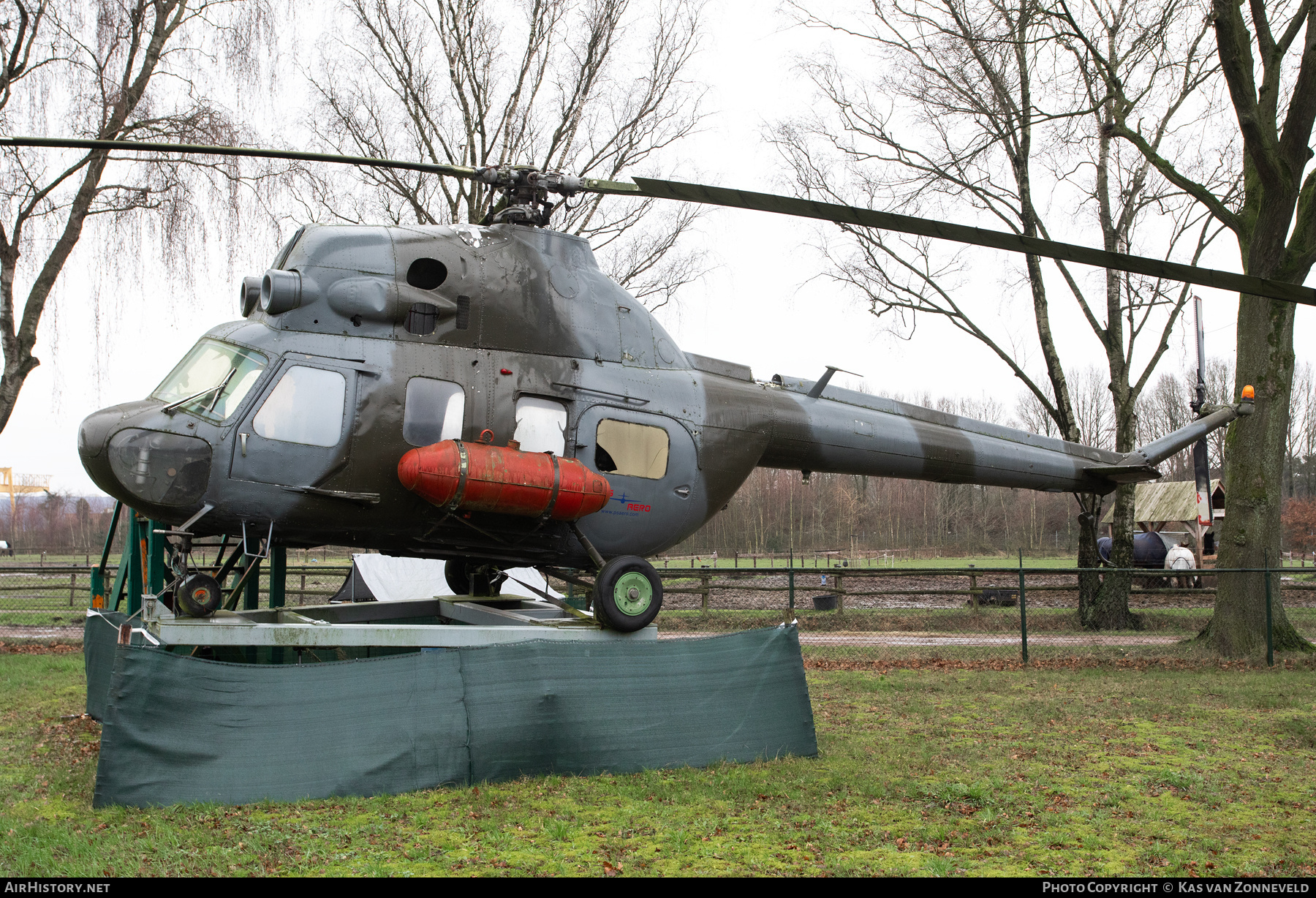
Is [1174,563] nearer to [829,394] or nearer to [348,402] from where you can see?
[829,394]

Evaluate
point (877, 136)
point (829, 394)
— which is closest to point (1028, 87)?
point (877, 136)

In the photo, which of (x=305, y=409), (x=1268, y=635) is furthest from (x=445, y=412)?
(x=1268, y=635)

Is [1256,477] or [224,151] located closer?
[224,151]

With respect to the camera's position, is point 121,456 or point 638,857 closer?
point 638,857

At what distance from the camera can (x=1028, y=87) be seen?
1867 centimetres

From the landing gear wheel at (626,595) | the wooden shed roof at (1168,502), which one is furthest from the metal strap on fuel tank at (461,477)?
the wooden shed roof at (1168,502)

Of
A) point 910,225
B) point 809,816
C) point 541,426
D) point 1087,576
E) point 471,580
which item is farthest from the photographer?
point 1087,576

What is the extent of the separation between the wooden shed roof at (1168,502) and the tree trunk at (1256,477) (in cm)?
1988

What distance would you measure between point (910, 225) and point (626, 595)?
146 inches

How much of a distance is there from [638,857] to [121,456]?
490 centimetres

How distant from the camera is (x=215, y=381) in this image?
7449 mm

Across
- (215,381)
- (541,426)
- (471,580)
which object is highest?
(215,381)

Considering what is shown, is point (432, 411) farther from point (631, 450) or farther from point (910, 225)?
point (910, 225)

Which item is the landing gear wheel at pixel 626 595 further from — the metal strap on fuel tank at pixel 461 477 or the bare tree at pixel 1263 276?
the bare tree at pixel 1263 276
